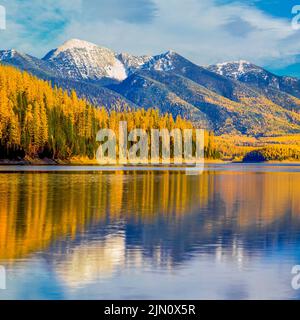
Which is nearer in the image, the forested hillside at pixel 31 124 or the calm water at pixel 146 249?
the calm water at pixel 146 249

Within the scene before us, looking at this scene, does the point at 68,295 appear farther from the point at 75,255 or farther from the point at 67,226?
the point at 67,226

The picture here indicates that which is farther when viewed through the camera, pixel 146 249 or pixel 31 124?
pixel 31 124

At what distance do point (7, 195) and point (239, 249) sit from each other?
34599mm

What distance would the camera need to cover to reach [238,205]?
2240 inches

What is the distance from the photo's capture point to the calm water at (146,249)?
74.7ft

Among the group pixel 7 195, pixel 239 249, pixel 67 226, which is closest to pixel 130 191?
pixel 7 195

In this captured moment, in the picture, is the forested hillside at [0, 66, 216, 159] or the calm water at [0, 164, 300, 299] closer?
the calm water at [0, 164, 300, 299]

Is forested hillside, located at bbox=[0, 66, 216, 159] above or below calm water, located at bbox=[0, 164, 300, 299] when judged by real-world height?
above

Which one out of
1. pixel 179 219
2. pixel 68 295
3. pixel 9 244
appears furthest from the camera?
pixel 179 219

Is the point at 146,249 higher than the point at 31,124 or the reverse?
the reverse

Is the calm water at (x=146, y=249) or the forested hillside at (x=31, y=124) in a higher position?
the forested hillside at (x=31, y=124)

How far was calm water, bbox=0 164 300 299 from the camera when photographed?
22.8 metres

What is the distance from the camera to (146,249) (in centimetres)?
3098
